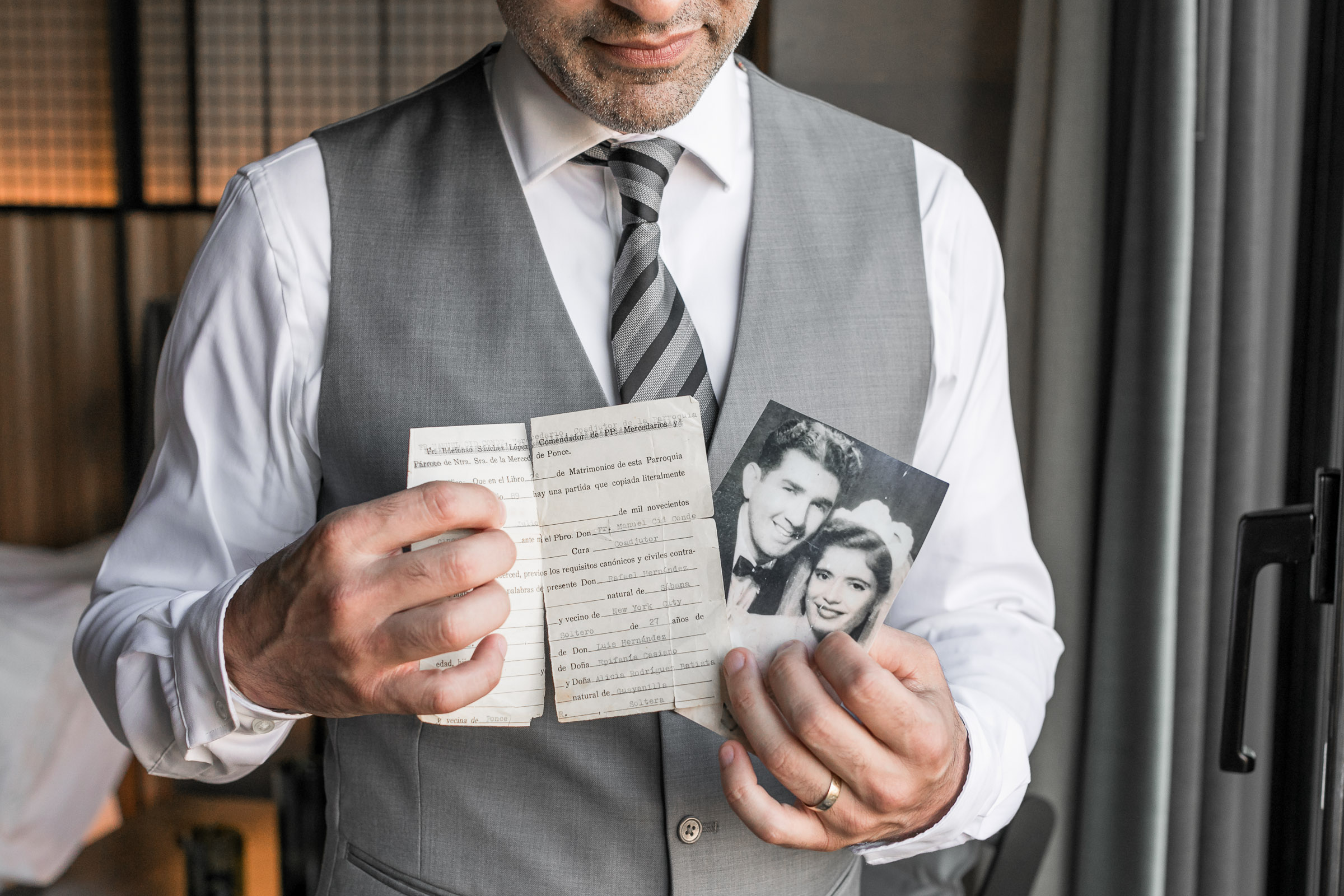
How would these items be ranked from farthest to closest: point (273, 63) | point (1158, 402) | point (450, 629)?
point (273, 63)
point (1158, 402)
point (450, 629)

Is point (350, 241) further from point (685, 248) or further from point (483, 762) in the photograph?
point (483, 762)

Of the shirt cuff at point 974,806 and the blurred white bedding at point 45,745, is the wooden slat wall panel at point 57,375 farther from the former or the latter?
the shirt cuff at point 974,806

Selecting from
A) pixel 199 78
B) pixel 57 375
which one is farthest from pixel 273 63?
pixel 57 375

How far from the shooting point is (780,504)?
75 cm

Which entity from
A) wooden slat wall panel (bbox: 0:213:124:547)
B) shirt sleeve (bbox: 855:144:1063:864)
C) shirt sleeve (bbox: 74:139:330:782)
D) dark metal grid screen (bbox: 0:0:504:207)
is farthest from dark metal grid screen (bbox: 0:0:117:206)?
shirt sleeve (bbox: 855:144:1063:864)

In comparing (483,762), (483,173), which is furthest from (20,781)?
(483,173)

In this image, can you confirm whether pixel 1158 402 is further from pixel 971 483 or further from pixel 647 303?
pixel 647 303

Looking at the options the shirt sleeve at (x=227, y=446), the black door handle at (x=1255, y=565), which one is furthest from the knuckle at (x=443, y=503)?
the black door handle at (x=1255, y=565)

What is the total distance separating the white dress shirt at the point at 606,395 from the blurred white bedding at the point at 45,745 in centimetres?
191

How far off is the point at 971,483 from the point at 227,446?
69 cm

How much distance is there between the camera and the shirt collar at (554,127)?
953 mm

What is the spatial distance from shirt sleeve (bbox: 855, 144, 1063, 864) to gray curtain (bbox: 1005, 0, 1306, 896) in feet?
1.49

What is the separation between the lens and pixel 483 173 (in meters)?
0.94

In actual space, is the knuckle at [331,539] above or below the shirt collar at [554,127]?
below
